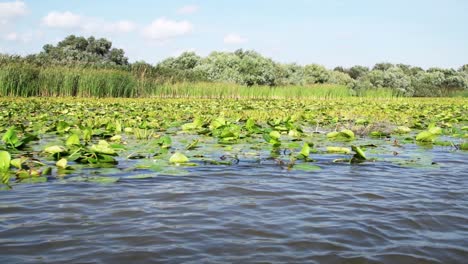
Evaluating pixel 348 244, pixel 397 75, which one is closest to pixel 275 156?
pixel 348 244

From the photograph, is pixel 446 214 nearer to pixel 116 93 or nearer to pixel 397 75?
pixel 116 93

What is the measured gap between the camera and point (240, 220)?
8.41 feet

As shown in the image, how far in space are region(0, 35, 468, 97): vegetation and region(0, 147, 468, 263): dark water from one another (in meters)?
14.2

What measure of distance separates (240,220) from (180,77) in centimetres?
2402

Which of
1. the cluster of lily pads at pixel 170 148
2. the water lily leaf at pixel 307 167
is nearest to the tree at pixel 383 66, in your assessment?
the cluster of lily pads at pixel 170 148

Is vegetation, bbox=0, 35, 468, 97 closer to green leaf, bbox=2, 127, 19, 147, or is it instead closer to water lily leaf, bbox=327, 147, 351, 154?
green leaf, bbox=2, 127, 19, 147

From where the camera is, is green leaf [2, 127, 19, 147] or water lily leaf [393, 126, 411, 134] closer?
green leaf [2, 127, 19, 147]

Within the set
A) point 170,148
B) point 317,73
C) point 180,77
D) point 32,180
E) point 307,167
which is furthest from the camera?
point 317,73

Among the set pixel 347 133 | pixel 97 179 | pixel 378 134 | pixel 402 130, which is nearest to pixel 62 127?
pixel 97 179

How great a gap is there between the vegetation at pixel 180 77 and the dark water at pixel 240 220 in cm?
1420

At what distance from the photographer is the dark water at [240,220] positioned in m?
2.05

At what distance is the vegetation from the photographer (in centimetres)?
1688

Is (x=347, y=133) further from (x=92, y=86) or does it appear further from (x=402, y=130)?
(x=92, y=86)

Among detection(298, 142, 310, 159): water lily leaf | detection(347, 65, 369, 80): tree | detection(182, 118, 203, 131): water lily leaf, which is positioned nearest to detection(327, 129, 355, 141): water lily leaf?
detection(298, 142, 310, 159): water lily leaf
